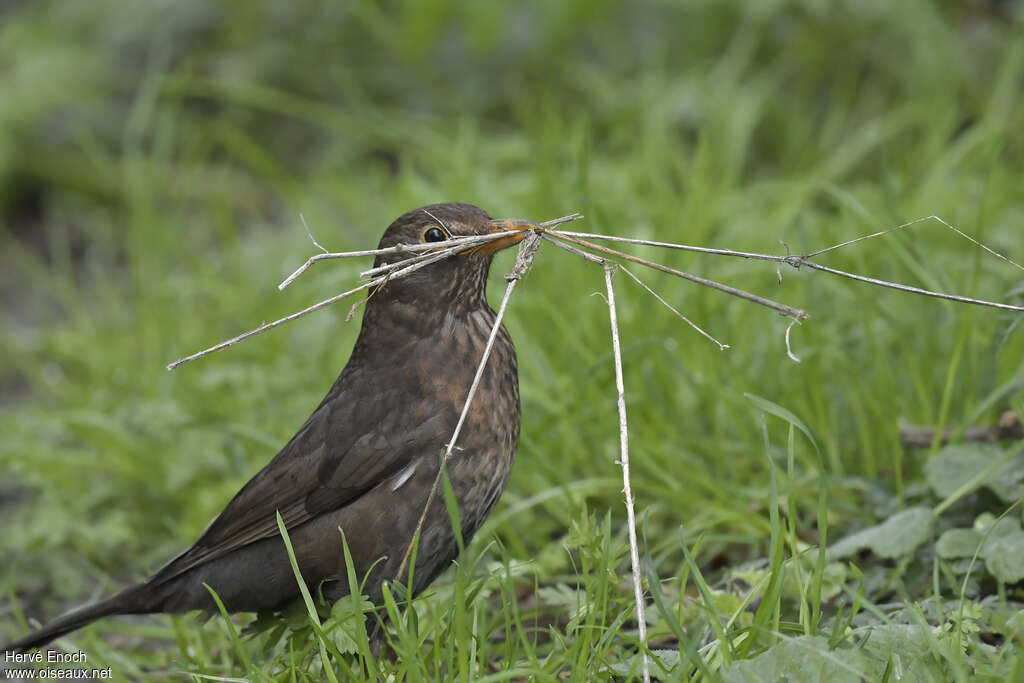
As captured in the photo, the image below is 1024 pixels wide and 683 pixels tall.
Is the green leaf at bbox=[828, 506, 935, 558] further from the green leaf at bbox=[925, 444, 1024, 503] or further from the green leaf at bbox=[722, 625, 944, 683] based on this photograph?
the green leaf at bbox=[722, 625, 944, 683]

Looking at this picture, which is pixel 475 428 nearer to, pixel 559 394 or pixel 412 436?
pixel 412 436

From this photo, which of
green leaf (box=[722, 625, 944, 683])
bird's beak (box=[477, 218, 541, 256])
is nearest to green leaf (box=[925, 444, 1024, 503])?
green leaf (box=[722, 625, 944, 683])

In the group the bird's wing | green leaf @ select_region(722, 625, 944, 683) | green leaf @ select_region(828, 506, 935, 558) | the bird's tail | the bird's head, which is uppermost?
the bird's head

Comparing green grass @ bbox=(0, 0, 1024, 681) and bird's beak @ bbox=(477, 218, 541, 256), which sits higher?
bird's beak @ bbox=(477, 218, 541, 256)

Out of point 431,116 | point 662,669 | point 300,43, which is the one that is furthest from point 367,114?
point 662,669

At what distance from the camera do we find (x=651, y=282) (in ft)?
11.8

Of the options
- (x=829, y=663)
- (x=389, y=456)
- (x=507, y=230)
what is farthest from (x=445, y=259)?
(x=829, y=663)

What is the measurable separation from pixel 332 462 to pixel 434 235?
531mm

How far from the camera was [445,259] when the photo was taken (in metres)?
2.40

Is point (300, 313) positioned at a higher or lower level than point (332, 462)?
higher

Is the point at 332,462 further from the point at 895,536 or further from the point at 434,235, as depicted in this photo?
the point at 895,536

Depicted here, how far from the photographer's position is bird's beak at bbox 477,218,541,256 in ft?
7.45

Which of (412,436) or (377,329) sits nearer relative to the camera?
(412,436)

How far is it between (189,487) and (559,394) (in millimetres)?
1282
